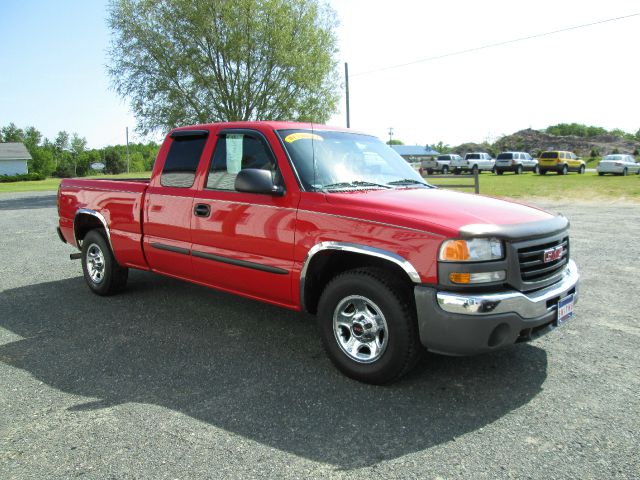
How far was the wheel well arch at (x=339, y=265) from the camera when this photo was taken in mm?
3396

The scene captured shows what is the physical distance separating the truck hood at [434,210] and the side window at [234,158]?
33.9 inches

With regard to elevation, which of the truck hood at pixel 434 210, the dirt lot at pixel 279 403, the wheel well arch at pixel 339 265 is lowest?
the dirt lot at pixel 279 403

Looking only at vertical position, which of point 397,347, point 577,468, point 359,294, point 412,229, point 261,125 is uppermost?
point 261,125

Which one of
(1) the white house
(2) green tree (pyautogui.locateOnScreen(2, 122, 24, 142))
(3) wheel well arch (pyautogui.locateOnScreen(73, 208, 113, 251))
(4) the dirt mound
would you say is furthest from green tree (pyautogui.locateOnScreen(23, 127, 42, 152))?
(3) wheel well arch (pyautogui.locateOnScreen(73, 208, 113, 251))

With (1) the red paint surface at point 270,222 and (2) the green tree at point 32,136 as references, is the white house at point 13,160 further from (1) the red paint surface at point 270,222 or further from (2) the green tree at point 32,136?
(1) the red paint surface at point 270,222

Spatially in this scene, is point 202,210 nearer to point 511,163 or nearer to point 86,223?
point 86,223

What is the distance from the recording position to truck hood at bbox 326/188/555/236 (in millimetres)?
3294

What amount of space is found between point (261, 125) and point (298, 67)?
2232 cm

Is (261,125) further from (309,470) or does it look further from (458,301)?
(309,470)

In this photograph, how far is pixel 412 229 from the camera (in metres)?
3.30

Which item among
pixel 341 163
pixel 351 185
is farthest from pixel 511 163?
pixel 351 185

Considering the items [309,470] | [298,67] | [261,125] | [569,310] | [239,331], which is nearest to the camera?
[309,470]

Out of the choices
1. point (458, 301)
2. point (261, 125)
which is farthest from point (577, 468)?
point (261, 125)

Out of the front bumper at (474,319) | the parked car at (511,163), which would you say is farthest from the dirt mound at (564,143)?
the front bumper at (474,319)
